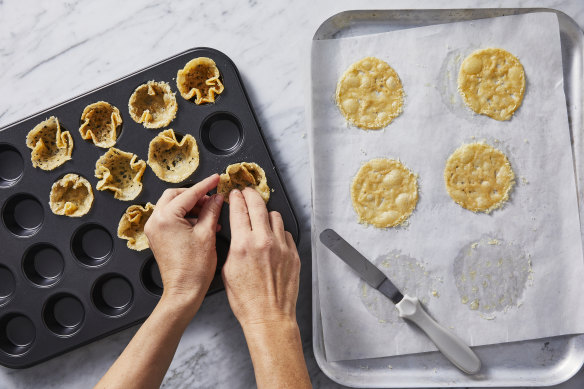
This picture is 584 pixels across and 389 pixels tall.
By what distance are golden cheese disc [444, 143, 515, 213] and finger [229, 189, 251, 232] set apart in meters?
0.91

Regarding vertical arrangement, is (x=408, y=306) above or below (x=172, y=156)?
below

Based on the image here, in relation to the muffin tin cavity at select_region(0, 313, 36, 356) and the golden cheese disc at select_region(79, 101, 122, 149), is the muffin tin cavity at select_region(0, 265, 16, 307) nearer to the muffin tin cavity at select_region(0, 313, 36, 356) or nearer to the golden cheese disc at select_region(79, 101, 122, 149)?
the muffin tin cavity at select_region(0, 313, 36, 356)

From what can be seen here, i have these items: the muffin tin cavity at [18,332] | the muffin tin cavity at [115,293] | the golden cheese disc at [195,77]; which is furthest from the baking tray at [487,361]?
the muffin tin cavity at [18,332]

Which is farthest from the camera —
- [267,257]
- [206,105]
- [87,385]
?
[87,385]

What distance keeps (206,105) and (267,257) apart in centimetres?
72

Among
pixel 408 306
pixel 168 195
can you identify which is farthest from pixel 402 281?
pixel 168 195

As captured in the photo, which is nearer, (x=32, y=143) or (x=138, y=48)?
(x=32, y=143)

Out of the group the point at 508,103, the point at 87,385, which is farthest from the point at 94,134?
the point at 508,103

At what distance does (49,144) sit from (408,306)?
1.69 m

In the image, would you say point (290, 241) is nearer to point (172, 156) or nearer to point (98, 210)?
point (172, 156)

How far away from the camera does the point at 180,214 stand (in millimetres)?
1726

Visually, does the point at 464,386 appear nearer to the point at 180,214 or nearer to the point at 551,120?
the point at 551,120

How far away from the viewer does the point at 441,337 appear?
1.93 meters

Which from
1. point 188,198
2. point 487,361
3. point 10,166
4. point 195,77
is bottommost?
point 487,361
